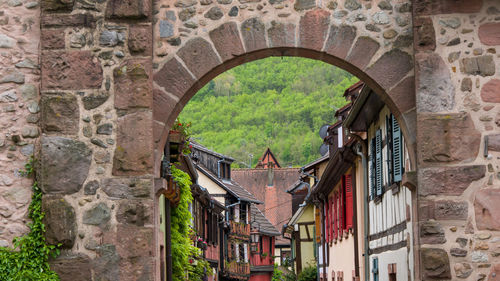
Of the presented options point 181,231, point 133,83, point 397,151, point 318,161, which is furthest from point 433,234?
point 318,161

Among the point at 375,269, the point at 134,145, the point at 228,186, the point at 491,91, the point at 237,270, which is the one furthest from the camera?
the point at 237,270

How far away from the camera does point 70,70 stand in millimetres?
8648

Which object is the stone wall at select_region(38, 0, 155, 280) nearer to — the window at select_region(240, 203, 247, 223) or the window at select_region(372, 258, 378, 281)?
the window at select_region(372, 258, 378, 281)

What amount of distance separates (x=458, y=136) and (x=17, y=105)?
13.9 ft

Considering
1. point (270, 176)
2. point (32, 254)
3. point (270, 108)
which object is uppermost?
point (270, 108)

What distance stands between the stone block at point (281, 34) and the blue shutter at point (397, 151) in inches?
173

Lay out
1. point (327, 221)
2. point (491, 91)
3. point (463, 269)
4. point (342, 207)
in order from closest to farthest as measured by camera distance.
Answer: point (463, 269) < point (491, 91) < point (342, 207) < point (327, 221)

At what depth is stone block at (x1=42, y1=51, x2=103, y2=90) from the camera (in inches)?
340

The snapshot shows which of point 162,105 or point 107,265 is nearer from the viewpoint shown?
point 107,265

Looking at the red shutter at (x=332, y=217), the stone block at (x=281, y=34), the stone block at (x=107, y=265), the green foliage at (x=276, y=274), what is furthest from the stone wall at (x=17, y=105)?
the green foliage at (x=276, y=274)

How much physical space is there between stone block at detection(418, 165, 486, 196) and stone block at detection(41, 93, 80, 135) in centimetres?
331

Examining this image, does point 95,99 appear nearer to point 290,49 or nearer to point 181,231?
point 290,49

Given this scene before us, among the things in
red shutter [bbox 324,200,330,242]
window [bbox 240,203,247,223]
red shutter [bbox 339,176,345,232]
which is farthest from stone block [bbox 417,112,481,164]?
window [bbox 240,203,247,223]

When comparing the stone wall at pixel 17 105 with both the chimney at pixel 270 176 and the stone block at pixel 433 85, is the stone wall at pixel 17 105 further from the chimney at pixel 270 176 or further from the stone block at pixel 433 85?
the chimney at pixel 270 176
